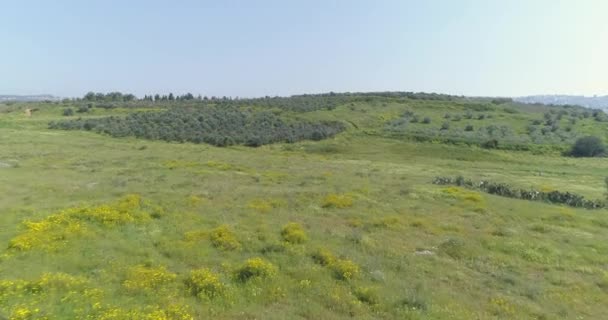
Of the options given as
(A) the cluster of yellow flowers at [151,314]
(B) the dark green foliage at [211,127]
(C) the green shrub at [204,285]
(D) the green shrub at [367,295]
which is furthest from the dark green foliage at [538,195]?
(B) the dark green foliage at [211,127]

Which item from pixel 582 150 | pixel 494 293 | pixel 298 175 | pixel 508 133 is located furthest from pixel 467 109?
pixel 494 293

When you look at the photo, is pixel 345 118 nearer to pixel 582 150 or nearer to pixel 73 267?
pixel 582 150

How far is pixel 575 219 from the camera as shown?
27.0 m

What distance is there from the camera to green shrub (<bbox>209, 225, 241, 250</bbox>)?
1669 cm

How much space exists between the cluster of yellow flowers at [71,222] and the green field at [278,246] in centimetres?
8

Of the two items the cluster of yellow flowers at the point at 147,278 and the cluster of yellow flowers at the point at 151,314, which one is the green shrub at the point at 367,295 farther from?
the cluster of yellow flowers at the point at 147,278

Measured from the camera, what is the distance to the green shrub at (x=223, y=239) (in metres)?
16.7

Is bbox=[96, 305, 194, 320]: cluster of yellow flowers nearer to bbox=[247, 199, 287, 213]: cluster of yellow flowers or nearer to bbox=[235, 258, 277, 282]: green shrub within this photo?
bbox=[235, 258, 277, 282]: green shrub

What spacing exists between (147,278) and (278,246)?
18.5 ft

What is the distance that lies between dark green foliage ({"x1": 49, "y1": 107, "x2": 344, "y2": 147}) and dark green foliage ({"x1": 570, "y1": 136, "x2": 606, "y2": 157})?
143 ft

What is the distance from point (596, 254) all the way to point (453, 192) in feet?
45.2

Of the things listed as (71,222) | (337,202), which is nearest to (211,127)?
(337,202)

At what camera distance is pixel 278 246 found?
16906mm

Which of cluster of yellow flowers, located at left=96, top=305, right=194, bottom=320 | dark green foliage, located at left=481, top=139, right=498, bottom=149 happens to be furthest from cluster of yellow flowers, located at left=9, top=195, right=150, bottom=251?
dark green foliage, located at left=481, top=139, right=498, bottom=149
